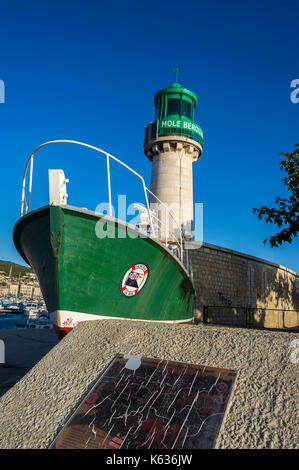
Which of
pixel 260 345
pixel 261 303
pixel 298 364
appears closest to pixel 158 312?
pixel 260 345

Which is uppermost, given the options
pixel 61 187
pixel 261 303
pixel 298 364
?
pixel 61 187

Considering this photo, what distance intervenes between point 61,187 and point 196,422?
13.9 ft

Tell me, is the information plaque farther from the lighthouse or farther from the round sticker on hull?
the lighthouse

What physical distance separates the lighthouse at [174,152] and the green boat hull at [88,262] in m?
10.7

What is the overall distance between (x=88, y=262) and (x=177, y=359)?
2777mm

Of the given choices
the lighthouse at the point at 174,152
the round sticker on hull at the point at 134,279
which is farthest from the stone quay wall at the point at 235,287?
the round sticker on hull at the point at 134,279

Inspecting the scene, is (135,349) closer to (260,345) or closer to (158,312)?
(260,345)

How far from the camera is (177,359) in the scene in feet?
12.1

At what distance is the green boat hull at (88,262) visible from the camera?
5625mm

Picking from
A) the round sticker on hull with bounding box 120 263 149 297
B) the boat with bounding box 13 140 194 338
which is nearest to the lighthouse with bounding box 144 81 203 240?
the round sticker on hull with bounding box 120 263 149 297

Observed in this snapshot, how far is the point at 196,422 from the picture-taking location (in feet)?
9.21

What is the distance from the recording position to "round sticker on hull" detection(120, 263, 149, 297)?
630cm

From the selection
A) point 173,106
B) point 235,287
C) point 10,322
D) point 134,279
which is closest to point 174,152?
point 173,106
